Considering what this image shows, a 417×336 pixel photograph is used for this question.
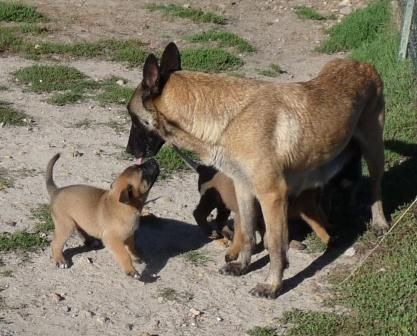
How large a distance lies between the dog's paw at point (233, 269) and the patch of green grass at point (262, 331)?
0.85 meters

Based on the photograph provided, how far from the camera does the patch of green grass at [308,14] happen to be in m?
14.6

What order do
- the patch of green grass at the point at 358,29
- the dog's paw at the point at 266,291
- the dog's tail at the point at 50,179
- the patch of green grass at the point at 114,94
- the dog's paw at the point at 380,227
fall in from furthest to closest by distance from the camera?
the patch of green grass at the point at 358,29 → the patch of green grass at the point at 114,94 → the dog's paw at the point at 380,227 → the dog's tail at the point at 50,179 → the dog's paw at the point at 266,291

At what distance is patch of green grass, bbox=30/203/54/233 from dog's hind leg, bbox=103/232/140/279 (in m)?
0.79

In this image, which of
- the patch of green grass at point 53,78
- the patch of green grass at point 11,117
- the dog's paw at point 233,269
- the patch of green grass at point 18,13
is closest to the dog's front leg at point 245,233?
the dog's paw at point 233,269

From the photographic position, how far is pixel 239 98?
21.8 feet

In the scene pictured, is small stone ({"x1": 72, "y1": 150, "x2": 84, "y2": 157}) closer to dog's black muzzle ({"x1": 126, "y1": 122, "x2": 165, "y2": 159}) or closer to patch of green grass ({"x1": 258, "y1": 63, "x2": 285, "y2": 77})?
dog's black muzzle ({"x1": 126, "y1": 122, "x2": 165, "y2": 159})

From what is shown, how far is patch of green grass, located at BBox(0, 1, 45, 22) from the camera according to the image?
44.7 ft

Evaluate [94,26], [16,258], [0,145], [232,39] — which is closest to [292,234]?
[16,258]

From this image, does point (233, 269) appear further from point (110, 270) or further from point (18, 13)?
point (18, 13)

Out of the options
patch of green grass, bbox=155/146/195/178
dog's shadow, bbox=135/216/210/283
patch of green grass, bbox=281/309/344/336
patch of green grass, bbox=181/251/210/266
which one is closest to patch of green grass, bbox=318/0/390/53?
patch of green grass, bbox=155/146/195/178

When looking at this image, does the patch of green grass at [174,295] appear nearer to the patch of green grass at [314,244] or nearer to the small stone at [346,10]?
the patch of green grass at [314,244]

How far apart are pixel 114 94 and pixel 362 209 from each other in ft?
12.1

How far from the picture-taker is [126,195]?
6.86 meters

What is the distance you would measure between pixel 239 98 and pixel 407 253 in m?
1.68
